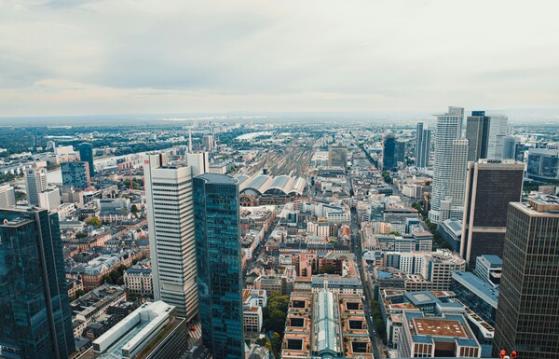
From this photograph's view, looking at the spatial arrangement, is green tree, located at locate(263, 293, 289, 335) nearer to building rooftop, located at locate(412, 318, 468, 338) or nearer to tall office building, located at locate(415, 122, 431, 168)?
building rooftop, located at locate(412, 318, 468, 338)

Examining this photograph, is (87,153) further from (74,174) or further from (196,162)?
(196,162)

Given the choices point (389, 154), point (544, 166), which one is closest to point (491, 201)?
point (544, 166)

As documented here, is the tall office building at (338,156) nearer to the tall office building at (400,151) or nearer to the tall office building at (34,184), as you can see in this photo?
the tall office building at (400,151)

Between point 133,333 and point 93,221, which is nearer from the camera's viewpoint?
point 133,333

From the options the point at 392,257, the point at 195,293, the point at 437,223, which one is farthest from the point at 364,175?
the point at 195,293

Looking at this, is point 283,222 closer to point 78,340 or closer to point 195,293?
point 195,293

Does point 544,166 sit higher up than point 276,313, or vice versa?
point 544,166

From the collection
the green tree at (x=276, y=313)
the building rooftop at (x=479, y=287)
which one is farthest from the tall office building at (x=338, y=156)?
the green tree at (x=276, y=313)
